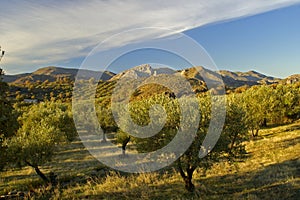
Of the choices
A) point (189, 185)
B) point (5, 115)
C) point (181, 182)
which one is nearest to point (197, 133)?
point (189, 185)

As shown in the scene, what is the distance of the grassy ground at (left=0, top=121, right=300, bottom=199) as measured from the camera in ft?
54.7

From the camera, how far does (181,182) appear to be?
66.0 ft

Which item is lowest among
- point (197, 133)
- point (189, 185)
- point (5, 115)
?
point (189, 185)

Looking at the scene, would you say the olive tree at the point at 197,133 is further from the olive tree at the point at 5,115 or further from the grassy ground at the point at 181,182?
the olive tree at the point at 5,115

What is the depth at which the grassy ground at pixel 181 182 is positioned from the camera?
54.7 ft

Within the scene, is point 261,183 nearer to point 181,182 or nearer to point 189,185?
point 189,185

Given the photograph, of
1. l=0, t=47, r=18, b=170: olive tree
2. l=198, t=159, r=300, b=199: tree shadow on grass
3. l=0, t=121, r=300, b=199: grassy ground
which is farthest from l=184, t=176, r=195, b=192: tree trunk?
l=0, t=47, r=18, b=170: olive tree

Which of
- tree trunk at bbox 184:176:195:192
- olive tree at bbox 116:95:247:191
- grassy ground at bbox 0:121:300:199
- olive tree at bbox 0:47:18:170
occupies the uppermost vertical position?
olive tree at bbox 0:47:18:170

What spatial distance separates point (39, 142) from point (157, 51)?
13587 mm

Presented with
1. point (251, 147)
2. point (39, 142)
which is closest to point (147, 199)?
point (39, 142)

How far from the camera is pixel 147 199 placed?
16.4 meters

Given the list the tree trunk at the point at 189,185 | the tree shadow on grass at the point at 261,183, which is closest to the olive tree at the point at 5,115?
the tree trunk at the point at 189,185

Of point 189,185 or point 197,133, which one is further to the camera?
point 189,185

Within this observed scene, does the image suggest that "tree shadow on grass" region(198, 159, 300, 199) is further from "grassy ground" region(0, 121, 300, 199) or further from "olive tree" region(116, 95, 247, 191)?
"olive tree" region(116, 95, 247, 191)
